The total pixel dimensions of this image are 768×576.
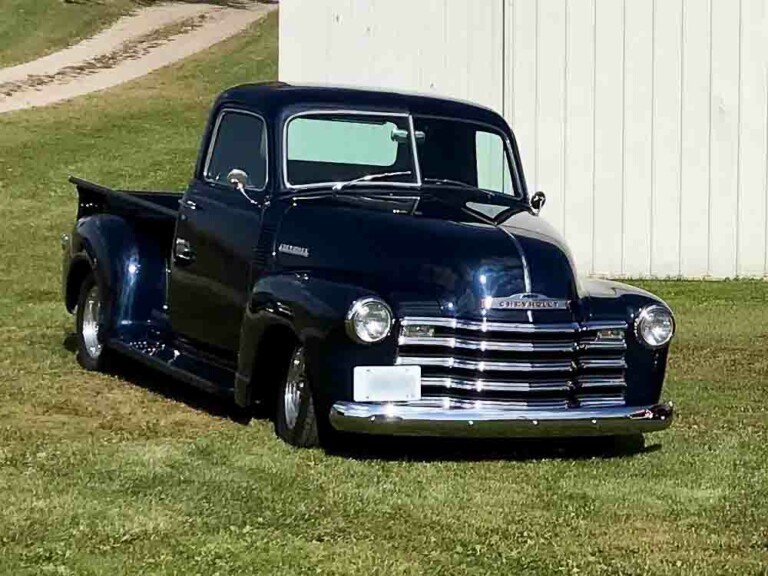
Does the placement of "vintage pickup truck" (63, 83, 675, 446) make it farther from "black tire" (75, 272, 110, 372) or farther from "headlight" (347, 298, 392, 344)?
"black tire" (75, 272, 110, 372)

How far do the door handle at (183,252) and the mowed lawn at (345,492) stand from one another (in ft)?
2.79

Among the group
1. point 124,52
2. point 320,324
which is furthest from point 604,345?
point 124,52

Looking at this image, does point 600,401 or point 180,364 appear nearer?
point 600,401

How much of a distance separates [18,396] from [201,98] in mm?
20674

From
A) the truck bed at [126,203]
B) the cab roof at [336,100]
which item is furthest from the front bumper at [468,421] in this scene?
the truck bed at [126,203]

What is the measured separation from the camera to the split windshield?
356 inches

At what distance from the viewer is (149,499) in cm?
727

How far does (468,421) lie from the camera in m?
7.82

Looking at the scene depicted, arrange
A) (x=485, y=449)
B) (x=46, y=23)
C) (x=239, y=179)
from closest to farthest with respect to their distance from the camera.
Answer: (x=485, y=449) → (x=239, y=179) → (x=46, y=23)

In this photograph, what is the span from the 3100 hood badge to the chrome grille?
9cm

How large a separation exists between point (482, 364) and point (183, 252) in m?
2.47

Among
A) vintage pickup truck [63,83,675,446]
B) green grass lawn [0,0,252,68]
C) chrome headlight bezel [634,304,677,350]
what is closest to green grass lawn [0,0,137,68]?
green grass lawn [0,0,252,68]

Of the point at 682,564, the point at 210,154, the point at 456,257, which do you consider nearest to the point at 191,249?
the point at 210,154

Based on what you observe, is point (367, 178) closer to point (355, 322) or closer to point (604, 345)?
point (355, 322)
